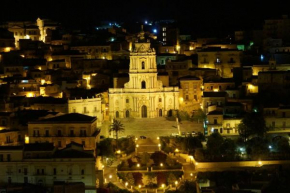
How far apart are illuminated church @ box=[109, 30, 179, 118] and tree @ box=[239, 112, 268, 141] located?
8043 mm

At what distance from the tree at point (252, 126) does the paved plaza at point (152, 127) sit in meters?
3.12

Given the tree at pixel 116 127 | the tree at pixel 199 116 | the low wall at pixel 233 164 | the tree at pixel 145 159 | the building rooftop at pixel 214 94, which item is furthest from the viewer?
the building rooftop at pixel 214 94

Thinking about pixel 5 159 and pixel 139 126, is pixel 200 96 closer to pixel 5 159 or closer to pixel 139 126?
pixel 139 126

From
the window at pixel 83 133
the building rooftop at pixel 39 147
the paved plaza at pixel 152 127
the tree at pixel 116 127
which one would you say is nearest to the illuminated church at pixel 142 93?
the paved plaza at pixel 152 127

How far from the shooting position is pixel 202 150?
3784cm

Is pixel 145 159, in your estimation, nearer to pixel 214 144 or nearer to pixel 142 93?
pixel 214 144

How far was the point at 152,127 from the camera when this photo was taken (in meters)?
42.9

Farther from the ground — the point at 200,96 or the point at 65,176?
the point at 200,96

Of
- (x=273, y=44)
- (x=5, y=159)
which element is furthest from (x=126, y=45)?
(x=5, y=159)

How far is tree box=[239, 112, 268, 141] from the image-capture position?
38.7 meters

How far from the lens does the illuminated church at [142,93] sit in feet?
153

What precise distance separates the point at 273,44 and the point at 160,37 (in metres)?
15.6

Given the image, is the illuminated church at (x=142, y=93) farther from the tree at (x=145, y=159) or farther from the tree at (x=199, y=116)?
the tree at (x=145, y=159)

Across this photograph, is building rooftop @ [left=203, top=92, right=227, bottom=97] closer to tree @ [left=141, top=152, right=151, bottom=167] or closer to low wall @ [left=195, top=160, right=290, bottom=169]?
low wall @ [left=195, top=160, right=290, bottom=169]
